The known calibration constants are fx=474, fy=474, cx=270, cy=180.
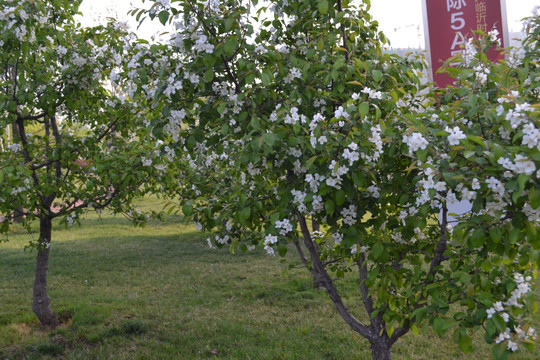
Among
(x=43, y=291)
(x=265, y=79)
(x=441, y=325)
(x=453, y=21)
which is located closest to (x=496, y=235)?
(x=441, y=325)

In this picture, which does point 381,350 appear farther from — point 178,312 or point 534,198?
point 178,312

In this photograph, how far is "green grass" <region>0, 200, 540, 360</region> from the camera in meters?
4.68

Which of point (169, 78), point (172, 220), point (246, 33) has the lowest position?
point (172, 220)

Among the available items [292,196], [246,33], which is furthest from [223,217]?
[246,33]

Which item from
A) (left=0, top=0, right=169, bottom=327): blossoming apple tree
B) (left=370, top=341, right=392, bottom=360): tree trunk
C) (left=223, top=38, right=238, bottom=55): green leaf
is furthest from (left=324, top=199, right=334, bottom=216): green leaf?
(left=0, top=0, right=169, bottom=327): blossoming apple tree

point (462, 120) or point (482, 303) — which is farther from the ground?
point (462, 120)

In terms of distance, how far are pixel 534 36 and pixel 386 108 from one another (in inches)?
35.3

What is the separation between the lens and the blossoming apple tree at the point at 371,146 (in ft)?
6.74

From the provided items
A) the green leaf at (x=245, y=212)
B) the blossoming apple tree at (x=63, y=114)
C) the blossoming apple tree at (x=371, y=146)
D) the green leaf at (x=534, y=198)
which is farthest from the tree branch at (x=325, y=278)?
the green leaf at (x=534, y=198)

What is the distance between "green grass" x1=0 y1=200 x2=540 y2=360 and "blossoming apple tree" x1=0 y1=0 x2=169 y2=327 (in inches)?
24.8

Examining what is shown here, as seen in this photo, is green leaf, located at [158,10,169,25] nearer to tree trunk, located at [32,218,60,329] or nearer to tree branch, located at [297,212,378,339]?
tree branch, located at [297,212,378,339]

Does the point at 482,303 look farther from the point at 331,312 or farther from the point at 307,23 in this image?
the point at 331,312

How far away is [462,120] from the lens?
2.49m

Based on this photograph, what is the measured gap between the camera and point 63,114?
5.11 metres
